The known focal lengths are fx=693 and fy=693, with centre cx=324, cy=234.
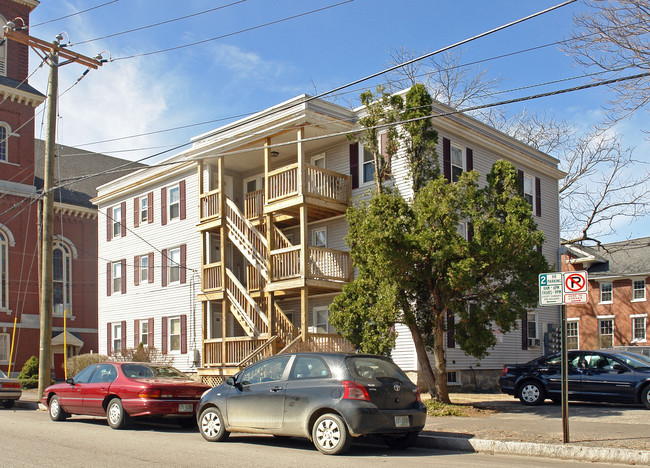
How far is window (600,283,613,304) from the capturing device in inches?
1666

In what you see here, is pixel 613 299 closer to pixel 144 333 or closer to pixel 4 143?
pixel 144 333

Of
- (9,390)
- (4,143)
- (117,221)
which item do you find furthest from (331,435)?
(4,143)

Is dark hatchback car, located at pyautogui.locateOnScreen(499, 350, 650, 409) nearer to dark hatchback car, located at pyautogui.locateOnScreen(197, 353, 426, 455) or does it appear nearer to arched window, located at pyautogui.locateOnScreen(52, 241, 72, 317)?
dark hatchback car, located at pyautogui.locateOnScreen(197, 353, 426, 455)

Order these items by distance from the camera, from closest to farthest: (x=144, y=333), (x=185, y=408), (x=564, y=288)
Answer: (x=564, y=288) → (x=185, y=408) → (x=144, y=333)

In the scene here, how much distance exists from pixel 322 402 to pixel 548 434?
162 inches

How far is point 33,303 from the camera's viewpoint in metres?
42.4

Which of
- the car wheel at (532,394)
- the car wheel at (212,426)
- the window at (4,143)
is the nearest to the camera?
the car wheel at (212,426)

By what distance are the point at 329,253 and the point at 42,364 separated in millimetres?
9484

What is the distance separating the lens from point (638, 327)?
40750 mm

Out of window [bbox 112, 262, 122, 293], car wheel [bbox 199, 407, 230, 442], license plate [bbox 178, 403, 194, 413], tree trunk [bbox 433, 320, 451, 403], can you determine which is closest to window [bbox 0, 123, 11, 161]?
window [bbox 112, 262, 122, 293]

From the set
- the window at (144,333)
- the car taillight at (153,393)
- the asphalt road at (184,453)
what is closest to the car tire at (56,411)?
the asphalt road at (184,453)

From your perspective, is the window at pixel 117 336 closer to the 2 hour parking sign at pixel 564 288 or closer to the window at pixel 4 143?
the window at pixel 4 143

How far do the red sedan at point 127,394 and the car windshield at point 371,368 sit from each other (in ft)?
15.3

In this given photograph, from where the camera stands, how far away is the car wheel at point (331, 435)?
9.99m
